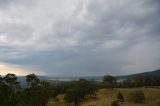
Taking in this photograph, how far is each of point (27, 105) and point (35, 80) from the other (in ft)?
35.1

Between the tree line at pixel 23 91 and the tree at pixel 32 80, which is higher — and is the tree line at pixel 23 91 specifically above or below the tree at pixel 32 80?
below

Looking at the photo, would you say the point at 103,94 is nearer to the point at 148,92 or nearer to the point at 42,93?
the point at 148,92

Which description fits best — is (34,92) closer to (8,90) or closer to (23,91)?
(23,91)

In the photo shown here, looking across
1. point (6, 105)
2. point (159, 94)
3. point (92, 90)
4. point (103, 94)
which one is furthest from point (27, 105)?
point (159, 94)

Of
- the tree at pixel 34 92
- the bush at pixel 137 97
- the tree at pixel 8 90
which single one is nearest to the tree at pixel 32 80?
the tree at pixel 34 92

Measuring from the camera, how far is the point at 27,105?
307 ft

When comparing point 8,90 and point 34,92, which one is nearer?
point 8,90

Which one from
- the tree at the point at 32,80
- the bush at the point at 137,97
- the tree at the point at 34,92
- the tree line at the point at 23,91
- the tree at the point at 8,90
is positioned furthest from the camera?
the bush at the point at 137,97

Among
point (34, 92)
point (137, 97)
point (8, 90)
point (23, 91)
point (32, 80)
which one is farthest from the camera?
point (137, 97)

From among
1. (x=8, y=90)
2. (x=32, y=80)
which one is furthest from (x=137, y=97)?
(x=8, y=90)

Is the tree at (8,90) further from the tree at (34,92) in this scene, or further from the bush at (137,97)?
the bush at (137,97)

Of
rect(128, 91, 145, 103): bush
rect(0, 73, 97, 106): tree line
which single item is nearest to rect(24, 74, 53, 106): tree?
rect(0, 73, 97, 106): tree line

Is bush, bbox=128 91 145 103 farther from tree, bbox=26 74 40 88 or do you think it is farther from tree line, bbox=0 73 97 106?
tree, bbox=26 74 40 88

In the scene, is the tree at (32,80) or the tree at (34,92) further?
the tree at (34,92)
